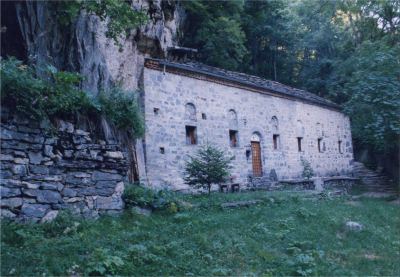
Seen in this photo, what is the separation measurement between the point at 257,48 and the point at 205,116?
1501cm

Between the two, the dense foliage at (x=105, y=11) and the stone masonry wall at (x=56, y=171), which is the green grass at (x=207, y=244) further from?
the dense foliage at (x=105, y=11)

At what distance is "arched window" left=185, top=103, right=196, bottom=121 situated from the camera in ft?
51.1

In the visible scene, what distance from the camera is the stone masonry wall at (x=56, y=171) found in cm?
604

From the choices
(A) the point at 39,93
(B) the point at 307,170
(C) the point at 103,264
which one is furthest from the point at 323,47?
(C) the point at 103,264

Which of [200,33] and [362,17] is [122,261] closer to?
[200,33]

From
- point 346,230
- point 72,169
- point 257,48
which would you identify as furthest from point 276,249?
point 257,48


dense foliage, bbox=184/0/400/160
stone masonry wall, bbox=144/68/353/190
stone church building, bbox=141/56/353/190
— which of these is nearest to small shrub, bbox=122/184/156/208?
stone church building, bbox=141/56/353/190

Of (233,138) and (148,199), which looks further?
(233,138)

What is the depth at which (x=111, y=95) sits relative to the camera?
828 centimetres

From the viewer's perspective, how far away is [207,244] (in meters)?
6.91

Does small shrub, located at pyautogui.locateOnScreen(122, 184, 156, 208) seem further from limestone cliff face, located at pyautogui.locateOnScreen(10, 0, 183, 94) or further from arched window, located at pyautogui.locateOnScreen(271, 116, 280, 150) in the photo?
arched window, located at pyautogui.locateOnScreen(271, 116, 280, 150)

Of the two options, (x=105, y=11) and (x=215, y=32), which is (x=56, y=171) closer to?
(x=105, y=11)

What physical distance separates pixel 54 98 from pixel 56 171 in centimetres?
129

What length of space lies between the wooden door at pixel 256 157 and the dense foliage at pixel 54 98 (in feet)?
34.4
